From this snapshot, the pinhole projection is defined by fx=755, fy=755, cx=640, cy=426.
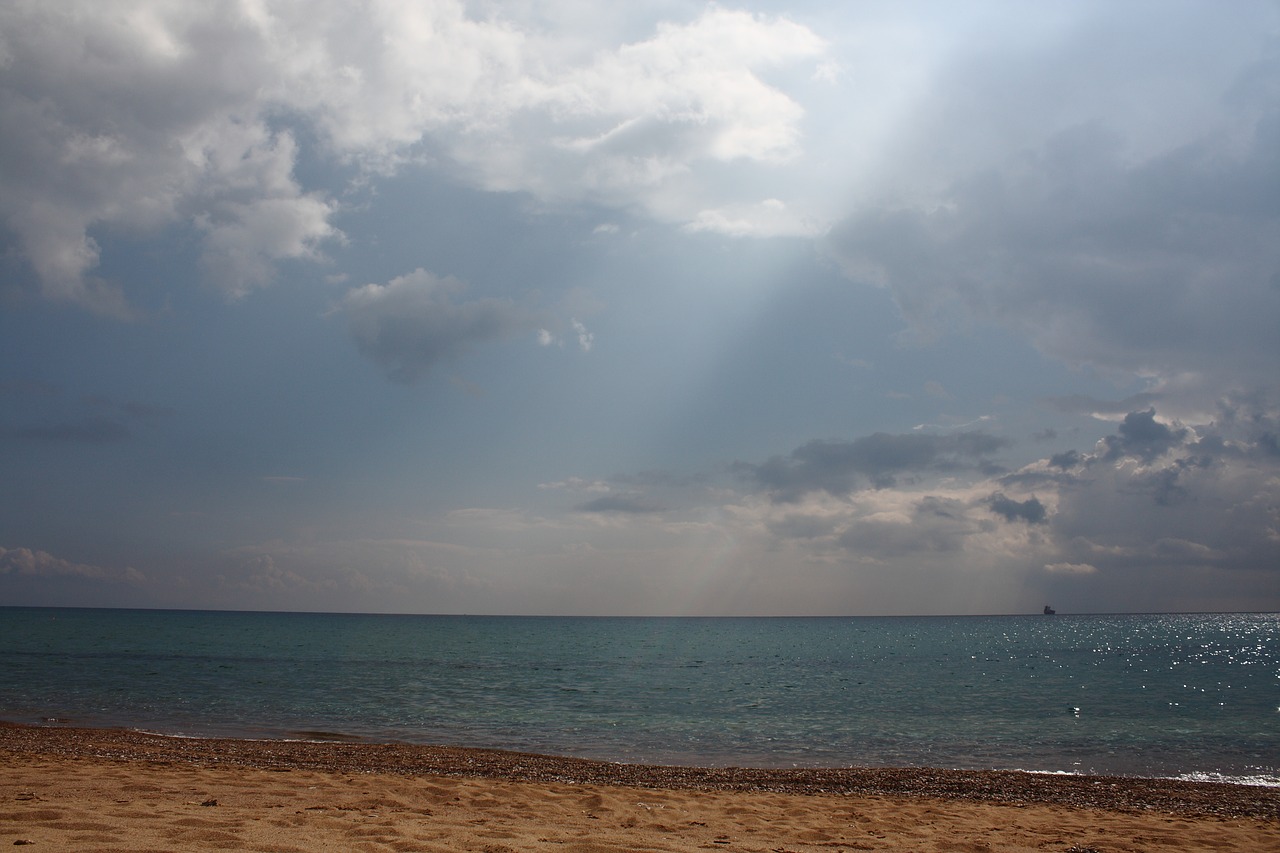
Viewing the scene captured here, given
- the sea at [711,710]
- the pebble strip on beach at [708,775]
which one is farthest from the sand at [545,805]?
the sea at [711,710]

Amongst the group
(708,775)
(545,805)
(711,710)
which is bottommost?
(711,710)

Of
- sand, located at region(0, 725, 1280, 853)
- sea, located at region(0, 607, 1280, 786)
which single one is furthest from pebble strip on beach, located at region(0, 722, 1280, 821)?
sea, located at region(0, 607, 1280, 786)

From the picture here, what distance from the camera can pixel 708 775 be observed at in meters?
18.5

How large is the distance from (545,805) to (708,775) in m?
5.90

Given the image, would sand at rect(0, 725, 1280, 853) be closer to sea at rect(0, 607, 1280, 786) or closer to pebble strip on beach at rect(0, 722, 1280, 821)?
pebble strip on beach at rect(0, 722, 1280, 821)

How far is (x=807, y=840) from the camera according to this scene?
11703 millimetres

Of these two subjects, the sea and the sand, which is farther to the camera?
the sea

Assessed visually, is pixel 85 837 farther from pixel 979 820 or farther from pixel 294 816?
pixel 979 820

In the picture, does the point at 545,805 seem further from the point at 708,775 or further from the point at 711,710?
the point at 711,710

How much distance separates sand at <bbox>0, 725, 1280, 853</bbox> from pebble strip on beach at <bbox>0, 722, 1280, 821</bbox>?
7 cm

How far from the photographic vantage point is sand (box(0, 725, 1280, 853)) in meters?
10.3

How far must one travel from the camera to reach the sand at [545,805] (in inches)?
406

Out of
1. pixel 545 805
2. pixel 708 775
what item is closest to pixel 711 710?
pixel 708 775

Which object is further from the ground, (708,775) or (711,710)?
(708,775)
